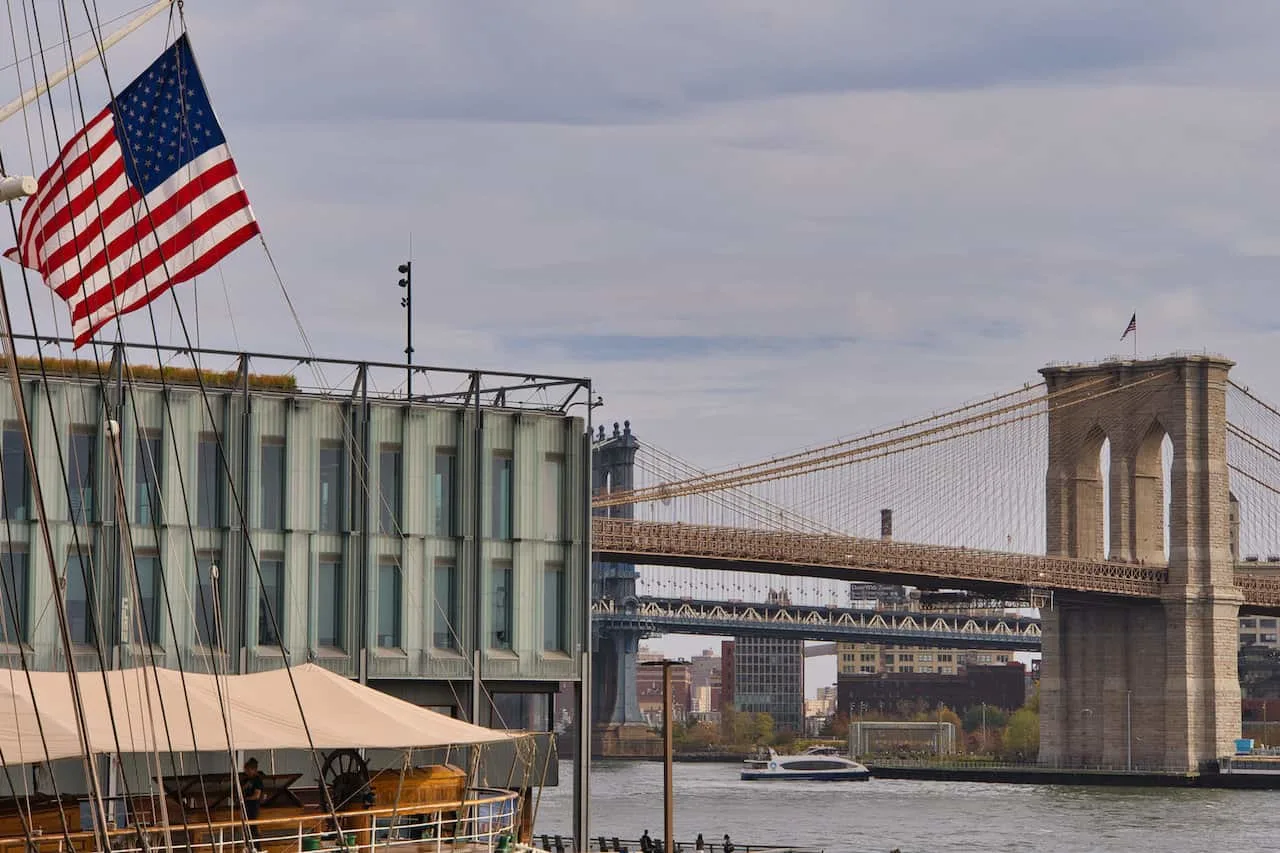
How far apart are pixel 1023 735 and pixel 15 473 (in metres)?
123

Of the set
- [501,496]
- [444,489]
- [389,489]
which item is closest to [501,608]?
[501,496]

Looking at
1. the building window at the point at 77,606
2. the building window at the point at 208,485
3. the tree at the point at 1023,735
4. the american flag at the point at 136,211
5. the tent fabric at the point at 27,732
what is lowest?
the tree at the point at 1023,735

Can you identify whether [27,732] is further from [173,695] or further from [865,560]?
[865,560]

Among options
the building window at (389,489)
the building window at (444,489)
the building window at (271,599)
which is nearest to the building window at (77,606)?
the building window at (271,599)

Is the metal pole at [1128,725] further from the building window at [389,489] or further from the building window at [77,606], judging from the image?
the building window at [77,606]

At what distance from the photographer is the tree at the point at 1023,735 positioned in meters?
150

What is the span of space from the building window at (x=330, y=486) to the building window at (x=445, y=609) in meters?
2.17

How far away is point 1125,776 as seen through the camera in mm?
104000

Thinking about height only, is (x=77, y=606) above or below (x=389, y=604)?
below

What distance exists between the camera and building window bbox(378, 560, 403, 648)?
43.6m

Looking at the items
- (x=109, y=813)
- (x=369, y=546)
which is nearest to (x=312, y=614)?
(x=369, y=546)

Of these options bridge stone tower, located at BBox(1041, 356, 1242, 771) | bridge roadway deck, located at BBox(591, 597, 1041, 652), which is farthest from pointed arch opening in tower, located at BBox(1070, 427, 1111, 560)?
bridge roadway deck, located at BBox(591, 597, 1041, 652)

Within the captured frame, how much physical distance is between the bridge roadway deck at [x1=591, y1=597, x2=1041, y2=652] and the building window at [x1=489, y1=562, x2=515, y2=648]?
378 feet

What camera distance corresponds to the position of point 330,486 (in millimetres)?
43812
